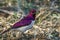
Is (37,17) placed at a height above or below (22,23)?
below

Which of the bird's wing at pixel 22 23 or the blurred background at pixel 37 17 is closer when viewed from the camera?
the bird's wing at pixel 22 23

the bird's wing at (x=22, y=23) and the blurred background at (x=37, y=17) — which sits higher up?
the bird's wing at (x=22, y=23)

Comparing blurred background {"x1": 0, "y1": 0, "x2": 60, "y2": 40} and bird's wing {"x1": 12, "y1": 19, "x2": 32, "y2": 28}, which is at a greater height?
bird's wing {"x1": 12, "y1": 19, "x2": 32, "y2": 28}

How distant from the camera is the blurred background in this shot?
6605mm

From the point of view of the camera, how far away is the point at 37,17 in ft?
24.6

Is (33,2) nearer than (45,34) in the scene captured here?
No

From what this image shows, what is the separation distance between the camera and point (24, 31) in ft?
20.7

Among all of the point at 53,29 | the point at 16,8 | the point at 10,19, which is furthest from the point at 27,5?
the point at 53,29

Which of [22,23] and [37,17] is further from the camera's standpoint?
[37,17]

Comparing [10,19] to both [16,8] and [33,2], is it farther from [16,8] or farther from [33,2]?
[33,2]

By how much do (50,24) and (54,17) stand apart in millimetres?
387

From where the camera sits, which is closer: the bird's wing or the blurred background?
the bird's wing

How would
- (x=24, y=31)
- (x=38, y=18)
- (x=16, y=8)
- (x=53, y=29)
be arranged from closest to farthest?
(x=24, y=31), (x=53, y=29), (x=38, y=18), (x=16, y=8)

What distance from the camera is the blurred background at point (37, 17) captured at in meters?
6.61
